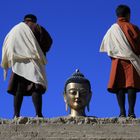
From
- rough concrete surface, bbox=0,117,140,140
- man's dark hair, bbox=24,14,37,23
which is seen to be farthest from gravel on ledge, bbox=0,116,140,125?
man's dark hair, bbox=24,14,37,23

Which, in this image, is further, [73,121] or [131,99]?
[131,99]

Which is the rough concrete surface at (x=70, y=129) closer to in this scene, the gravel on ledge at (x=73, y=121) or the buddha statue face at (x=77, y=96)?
the gravel on ledge at (x=73, y=121)

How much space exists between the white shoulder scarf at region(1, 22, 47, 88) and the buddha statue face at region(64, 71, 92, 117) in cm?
45

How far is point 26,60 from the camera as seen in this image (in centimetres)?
744

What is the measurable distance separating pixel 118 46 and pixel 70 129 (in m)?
1.94

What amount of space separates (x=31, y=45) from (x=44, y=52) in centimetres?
34

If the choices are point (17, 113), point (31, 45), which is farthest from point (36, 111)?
point (31, 45)

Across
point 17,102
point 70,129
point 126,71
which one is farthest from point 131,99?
point 17,102

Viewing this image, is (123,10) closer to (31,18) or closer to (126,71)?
(126,71)

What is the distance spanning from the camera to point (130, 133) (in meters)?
5.99

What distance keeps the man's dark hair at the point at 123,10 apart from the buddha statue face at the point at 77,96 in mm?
1278

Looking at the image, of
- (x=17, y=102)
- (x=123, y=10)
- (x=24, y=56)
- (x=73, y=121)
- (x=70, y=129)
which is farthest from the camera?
(x=123, y=10)

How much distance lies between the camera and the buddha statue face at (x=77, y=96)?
24.6ft

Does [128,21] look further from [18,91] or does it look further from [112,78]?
[18,91]
